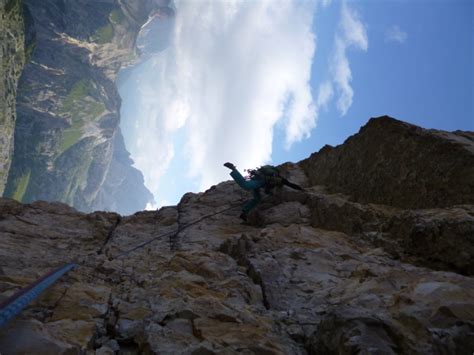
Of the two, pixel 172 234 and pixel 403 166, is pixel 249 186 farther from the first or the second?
pixel 403 166

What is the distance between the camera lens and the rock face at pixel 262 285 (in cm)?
433

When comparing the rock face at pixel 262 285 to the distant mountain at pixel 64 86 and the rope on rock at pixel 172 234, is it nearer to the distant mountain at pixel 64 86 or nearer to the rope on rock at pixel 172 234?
the rope on rock at pixel 172 234

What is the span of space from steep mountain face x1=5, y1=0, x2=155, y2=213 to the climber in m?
124

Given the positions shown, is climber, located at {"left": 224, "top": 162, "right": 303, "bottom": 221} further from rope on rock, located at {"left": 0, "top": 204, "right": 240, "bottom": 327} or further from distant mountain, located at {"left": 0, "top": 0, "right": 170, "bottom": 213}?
distant mountain, located at {"left": 0, "top": 0, "right": 170, "bottom": 213}

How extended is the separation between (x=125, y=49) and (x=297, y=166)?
194 m

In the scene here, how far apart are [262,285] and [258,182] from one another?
693 centimetres

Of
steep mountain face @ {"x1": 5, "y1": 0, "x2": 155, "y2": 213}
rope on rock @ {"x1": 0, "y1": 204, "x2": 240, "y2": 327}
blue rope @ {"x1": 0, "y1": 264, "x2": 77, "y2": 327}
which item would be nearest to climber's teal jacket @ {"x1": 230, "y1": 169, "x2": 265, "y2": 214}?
rope on rock @ {"x1": 0, "y1": 204, "x2": 240, "y2": 327}

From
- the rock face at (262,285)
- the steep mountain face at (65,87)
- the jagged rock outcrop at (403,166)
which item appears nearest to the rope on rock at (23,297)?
the rock face at (262,285)

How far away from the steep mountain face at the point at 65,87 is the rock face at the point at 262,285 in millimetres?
125251

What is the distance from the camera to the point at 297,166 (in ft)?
61.4

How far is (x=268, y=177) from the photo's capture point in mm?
13664

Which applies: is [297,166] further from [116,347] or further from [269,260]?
[116,347]

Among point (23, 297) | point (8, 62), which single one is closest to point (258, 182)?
point (23, 297)

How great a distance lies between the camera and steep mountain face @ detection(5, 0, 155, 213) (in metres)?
138
